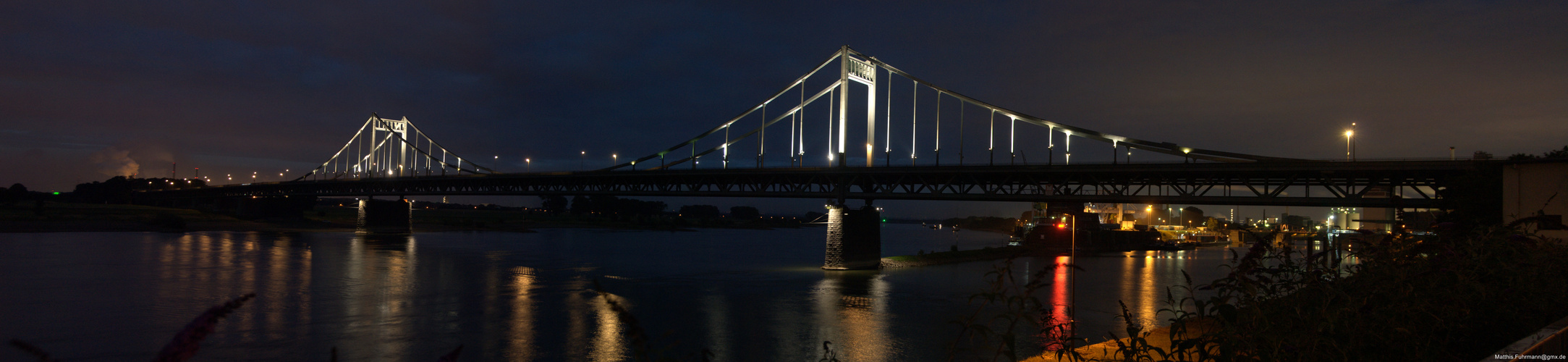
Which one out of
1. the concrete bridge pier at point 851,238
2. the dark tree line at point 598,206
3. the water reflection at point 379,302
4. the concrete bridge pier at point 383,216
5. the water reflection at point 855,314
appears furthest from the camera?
the dark tree line at point 598,206

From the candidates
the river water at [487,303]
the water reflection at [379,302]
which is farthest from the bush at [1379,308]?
the water reflection at [379,302]

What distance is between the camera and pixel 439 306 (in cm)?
2695

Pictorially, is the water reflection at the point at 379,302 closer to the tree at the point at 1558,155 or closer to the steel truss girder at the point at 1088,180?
the steel truss girder at the point at 1088,180

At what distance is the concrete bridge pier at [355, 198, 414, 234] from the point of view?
88812 mm

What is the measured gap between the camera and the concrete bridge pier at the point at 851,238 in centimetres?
4228

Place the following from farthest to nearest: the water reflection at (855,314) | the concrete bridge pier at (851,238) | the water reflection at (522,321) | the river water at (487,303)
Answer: the concrete bridge pier at (851,238) → the water reflection at (855,314) → the river water at (487,303) → the water reflection at (522,321)

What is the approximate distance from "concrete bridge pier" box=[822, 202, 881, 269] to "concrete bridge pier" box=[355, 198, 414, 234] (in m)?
67.1

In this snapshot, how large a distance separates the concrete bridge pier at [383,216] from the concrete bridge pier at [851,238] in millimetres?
67070

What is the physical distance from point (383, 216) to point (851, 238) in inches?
2773

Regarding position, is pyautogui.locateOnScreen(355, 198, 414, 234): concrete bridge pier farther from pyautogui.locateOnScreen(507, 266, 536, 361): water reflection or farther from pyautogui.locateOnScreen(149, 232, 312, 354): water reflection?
pyautogui.locateOnScreen(507, 266, 536, 361): water reflection

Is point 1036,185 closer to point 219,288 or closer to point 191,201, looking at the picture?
point 219,288

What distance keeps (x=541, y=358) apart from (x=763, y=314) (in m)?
9.41

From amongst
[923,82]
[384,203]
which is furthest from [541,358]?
[384,203]

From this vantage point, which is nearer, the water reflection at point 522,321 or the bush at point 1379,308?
the bush at point 1379,308
